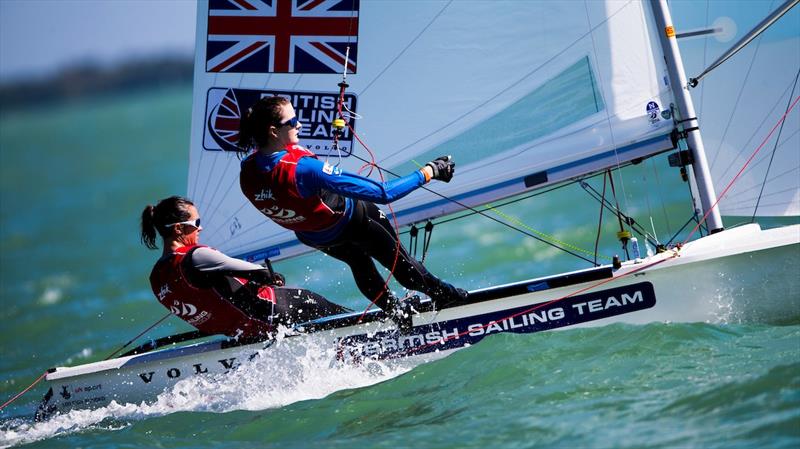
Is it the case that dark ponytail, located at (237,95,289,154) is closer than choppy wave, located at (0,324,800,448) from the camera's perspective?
No

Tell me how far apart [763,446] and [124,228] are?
1131 cm

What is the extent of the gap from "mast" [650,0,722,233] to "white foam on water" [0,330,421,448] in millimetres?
1452

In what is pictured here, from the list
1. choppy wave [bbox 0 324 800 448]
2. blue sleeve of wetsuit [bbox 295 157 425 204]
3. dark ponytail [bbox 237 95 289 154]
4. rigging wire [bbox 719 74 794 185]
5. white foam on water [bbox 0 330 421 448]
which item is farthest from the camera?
rigging wire [bbox 719 74 794 185]

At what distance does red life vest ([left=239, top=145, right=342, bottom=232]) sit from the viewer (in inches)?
160

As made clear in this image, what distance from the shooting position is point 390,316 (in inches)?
176

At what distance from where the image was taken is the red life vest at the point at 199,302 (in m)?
4.40

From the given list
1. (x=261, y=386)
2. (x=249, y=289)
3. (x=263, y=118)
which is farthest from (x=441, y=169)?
(x=261, y=386)

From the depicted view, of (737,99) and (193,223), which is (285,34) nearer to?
(193,223)

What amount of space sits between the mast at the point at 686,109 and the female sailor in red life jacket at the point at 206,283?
1.86 metres

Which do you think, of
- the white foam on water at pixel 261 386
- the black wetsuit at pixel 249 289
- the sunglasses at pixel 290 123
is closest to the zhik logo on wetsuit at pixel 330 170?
the sunglasses at pixel 290 123

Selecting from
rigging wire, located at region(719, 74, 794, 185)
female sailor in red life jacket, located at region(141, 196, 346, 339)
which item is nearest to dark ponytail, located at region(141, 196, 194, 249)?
female sailor in red life jacket, located at region(141, 196, 346, 339)

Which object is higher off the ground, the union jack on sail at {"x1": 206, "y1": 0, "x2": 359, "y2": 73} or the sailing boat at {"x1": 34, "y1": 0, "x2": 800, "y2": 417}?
the union jack on sail at {"x1": 206, "y1": 0, "x2": 359, "y2": 73}

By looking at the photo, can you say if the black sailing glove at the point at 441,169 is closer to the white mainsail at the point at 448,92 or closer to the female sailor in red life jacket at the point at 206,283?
the white mainsail at the point at 448,92

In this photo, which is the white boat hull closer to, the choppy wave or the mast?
the choppy wave
